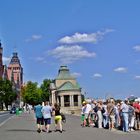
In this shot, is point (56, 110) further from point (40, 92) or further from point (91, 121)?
point (40, 92)

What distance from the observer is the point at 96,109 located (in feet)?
95.2

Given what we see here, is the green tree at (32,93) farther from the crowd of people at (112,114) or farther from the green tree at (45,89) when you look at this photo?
the crowd of people at (112,114)

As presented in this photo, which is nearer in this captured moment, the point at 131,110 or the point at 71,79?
the point at 131,110

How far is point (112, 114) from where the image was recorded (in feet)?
86.9

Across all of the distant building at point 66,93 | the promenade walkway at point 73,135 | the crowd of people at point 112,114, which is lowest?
the promenade walkway at point 73,135

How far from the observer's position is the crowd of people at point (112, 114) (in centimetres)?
2506

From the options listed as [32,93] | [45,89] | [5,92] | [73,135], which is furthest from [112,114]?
[32,93]

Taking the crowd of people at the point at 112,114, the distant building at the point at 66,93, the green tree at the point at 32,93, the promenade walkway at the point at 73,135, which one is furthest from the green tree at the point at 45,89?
the promenade walkway at the point at 73,135

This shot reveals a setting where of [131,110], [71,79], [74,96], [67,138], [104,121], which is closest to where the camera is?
[67,138]

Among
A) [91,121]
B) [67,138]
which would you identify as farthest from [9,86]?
[67,138]

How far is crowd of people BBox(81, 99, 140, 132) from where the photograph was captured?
25.1m

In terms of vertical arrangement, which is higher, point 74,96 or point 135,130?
point 74,96

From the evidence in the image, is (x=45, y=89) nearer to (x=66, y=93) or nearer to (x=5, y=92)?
(x=5, y=92)

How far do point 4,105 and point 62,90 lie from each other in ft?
85.6
